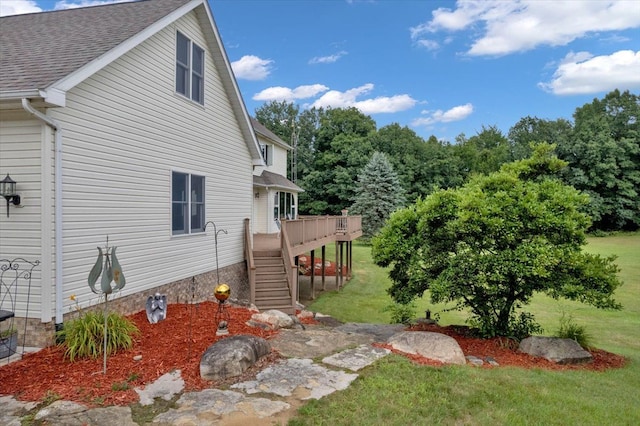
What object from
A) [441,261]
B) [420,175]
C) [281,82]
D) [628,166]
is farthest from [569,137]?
[441,261]

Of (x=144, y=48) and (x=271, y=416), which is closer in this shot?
(x=271, y=416)

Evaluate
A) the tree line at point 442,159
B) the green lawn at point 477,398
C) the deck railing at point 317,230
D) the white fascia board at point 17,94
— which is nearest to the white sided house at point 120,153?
the white fascia board at point 17,94

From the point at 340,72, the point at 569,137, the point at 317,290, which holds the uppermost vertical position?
the point at 340,72

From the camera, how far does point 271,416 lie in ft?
12.9

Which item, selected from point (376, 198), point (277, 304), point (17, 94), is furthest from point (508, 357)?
point (376, 198)

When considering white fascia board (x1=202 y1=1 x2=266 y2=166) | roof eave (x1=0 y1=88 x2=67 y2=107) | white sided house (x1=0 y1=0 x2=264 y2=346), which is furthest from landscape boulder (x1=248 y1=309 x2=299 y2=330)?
white fascia board (x1=202 y1=1 x2=266 y2=166)

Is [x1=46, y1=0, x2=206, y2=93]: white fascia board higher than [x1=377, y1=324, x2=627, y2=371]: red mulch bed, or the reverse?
[x1=46, y1=0, x2=206, y2=93]: white fascia board

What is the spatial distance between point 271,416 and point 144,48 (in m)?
7.21

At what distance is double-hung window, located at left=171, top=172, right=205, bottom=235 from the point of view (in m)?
9.10

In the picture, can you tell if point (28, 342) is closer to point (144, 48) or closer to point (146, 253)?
point (146, 253)

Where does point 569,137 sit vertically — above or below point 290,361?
above

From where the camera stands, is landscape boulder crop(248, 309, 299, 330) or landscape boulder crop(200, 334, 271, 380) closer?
landscape boulder crop(200, 334, 271, 380)

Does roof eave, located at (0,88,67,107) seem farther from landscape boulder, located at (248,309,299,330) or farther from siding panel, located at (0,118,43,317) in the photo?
landscape boulder, located at (248,309,299,330)

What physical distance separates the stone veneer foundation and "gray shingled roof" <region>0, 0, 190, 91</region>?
335 centimetres
